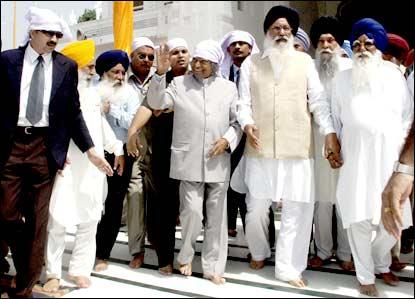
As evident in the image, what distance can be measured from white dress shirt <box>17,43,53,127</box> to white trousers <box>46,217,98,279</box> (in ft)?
1.83

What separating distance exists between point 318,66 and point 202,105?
885mm

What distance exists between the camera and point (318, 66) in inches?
110

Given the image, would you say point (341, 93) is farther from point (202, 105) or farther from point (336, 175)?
point (202, 105)

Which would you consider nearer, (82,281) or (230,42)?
(82,281)

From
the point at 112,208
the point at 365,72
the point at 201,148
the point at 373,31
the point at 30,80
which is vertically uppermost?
the point at 373,31

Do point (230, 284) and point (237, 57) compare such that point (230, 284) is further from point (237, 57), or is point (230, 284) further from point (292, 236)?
point (237, 57)

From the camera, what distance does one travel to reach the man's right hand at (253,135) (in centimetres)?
244

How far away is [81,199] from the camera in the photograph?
2416mm

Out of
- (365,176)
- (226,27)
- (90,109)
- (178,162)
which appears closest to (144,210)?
(178,162)

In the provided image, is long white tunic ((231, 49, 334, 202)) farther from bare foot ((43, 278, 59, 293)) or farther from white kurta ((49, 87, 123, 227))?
bare foot ((43, 278, 59, 293))

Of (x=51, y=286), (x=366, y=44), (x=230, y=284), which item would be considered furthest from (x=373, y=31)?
(x=51, y=286)

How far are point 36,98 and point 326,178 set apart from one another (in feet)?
5.77

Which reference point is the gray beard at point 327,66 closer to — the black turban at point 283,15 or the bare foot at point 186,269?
the black turban at point 283,15

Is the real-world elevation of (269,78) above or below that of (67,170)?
above
